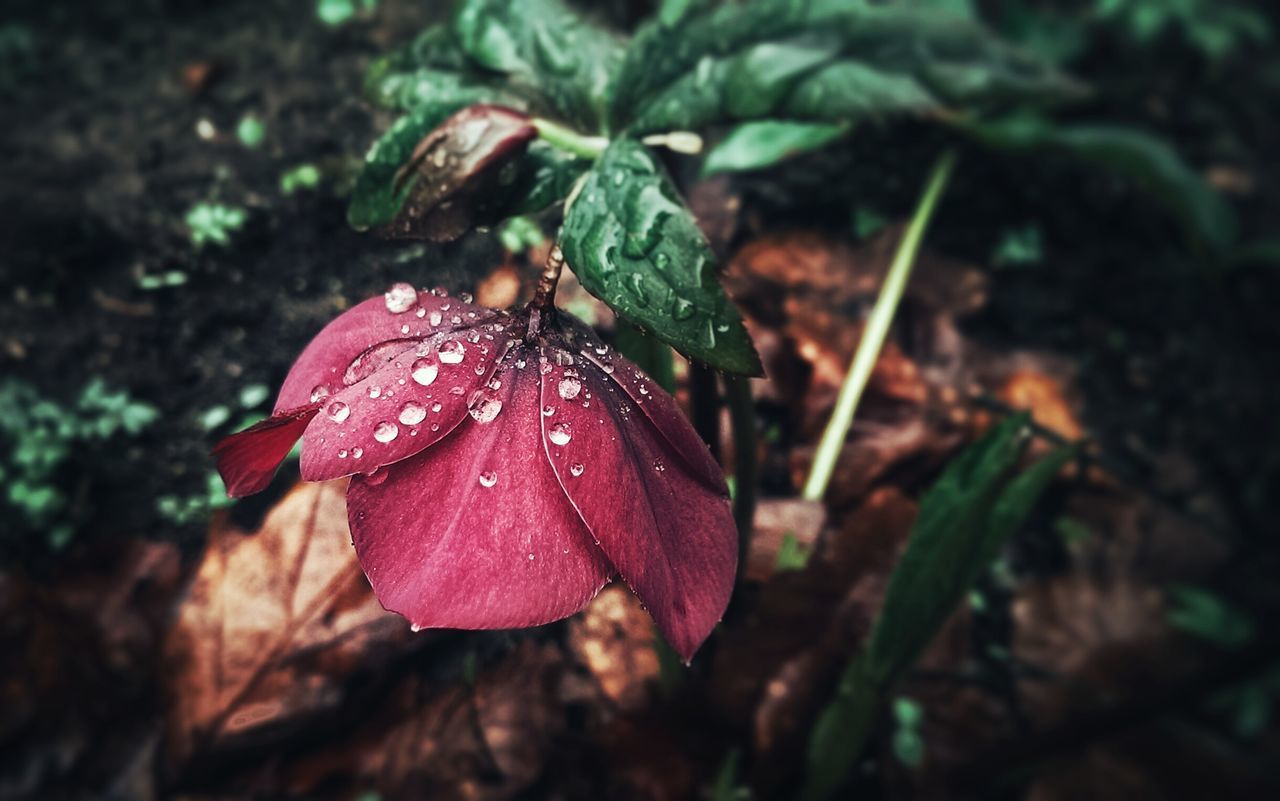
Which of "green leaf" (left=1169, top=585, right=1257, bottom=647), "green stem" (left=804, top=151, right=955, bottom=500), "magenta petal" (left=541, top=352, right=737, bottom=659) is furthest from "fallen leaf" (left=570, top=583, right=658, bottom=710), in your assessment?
"green leaf" (left=1169, top=585, right=1257, bottom=647)

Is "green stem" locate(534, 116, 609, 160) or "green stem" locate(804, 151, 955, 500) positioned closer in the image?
"green stem" locate(534, 116, 609, 160)

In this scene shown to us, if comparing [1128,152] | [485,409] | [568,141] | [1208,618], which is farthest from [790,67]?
[1208,618]

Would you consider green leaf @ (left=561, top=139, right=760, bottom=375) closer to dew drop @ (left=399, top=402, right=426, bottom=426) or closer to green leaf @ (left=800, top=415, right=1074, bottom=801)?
dew drop @ (left=399, top=402, right=426, bottom=426)

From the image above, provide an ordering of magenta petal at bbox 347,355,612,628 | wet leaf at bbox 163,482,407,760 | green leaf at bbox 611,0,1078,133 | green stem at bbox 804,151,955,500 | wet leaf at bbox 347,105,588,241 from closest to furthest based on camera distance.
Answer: magenta petal at bbox 347,355,612,628
wet leaf at bbox 347,105,588,241
green leaf at bbox 611,0,1078,133
wet leaf at bbox 163,482,407,760
green stem at bbox 804,151,955,500

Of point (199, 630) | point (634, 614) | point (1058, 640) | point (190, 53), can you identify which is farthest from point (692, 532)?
point (190, 53)

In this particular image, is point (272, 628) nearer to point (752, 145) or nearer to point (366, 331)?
point (366, 331)

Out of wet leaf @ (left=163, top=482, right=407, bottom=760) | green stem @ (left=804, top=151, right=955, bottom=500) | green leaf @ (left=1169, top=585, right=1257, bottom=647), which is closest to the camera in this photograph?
wet leaf @ (left=163, top=482, right=407, bottom=760)
